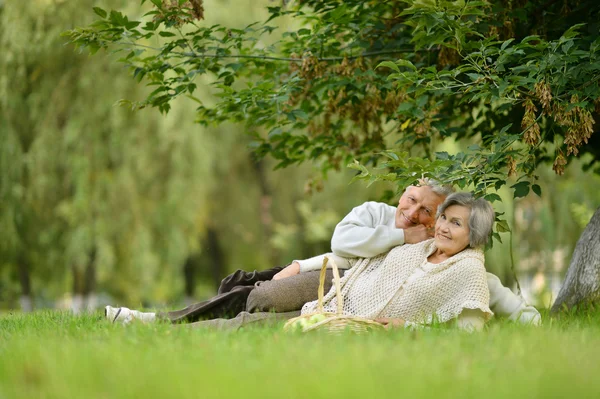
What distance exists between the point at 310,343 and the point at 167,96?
3309mm

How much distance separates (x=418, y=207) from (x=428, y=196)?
9cm

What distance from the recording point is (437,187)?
4828 millimetres

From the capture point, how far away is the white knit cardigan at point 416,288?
4.31m

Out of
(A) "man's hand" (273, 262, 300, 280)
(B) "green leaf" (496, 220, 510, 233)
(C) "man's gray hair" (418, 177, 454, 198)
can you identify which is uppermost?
(C) "man's gray hair" (418, 177, 454, 198)

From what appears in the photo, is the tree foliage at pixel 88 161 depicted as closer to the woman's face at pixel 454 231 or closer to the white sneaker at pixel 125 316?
the white sneaker at pixel 125 316

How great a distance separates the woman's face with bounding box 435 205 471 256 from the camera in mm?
4449

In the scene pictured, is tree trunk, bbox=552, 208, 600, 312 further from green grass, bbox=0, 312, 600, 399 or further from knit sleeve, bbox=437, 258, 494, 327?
green grass, bbox=0, 312, 600, 399

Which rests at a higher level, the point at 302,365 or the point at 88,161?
the point at 88,161

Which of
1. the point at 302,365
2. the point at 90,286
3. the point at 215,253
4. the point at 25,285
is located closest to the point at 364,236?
the point at 302,365

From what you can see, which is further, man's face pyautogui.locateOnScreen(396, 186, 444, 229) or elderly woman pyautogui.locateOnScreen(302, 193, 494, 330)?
man's face pyautogui.locateOnScreen(396, 186, 444, 229)

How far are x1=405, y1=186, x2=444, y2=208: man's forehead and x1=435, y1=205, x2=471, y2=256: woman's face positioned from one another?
35 centimetres

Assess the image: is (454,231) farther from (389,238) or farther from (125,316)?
(125,316)

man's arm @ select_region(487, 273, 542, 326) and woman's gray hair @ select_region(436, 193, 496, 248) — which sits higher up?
woman's gray hair @ select_region(436, 193, 496, 248)

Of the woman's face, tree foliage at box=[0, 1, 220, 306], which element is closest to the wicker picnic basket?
the woman's face
